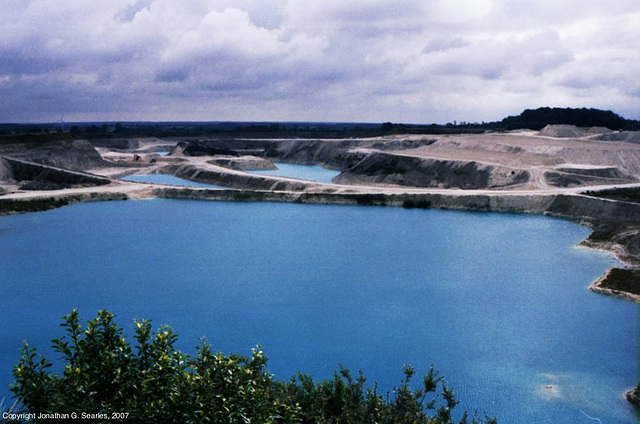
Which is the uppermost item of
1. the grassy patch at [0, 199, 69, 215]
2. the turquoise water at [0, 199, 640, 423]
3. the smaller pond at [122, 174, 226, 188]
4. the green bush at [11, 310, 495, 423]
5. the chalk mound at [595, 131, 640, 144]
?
the chalk mound at [595, 131, 640, 144]

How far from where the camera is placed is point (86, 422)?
1372cm

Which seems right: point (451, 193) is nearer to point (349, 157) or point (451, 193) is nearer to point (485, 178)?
point (485, 178)

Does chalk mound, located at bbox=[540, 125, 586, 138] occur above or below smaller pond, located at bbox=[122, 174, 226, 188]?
above

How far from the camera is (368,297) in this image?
39.0m

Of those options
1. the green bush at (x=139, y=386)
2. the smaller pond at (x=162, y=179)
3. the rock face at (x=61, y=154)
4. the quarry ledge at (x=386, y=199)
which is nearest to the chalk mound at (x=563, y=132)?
the quarry ledge at (x=386, y=199)

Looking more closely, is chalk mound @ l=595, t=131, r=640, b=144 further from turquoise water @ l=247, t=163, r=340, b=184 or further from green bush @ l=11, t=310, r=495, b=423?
green bush @ l=11, t=310, r=495, b=423

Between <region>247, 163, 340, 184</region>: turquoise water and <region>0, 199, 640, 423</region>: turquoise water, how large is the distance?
44.9m

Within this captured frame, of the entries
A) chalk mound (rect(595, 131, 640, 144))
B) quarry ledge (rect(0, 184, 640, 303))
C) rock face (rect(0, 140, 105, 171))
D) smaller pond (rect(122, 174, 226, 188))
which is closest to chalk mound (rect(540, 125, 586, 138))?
chalk mound (rect(595, 131, 640, 144))

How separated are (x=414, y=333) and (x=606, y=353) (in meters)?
9.38

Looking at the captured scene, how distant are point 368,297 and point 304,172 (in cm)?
8481

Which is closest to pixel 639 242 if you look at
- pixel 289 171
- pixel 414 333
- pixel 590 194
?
pixel 590 194

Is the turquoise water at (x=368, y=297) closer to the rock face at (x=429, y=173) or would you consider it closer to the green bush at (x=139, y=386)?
the green bush at (x=139, y=386)

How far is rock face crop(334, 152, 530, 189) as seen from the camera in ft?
277

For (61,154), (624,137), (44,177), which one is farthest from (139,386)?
(624,137)
